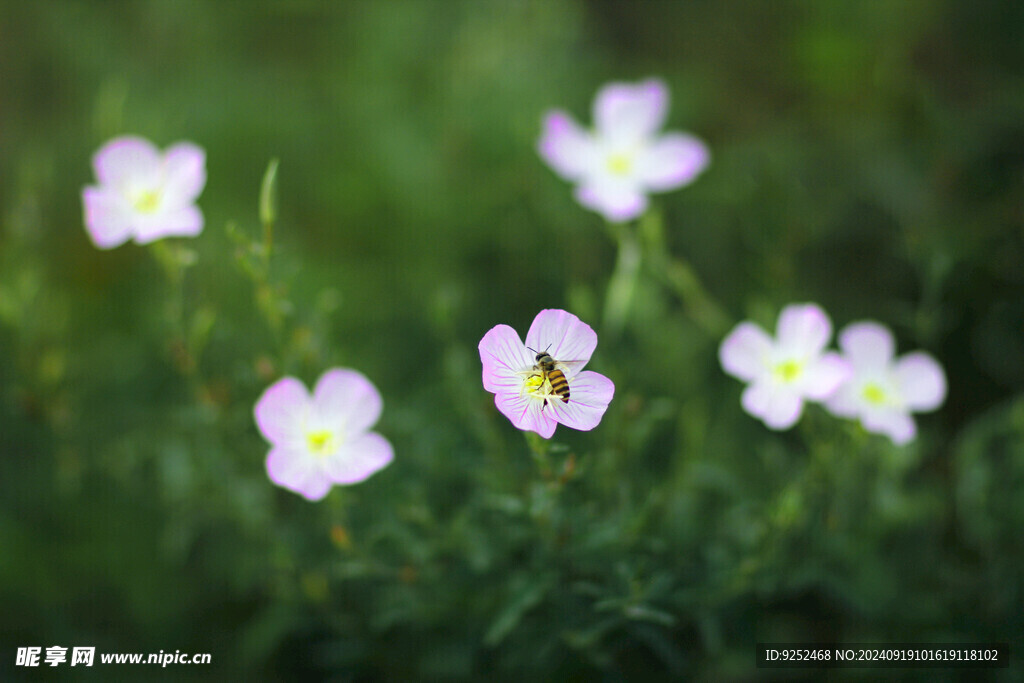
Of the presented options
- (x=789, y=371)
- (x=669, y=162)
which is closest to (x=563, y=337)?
(x=789, y=371)

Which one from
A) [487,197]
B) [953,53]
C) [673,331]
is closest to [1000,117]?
[953,53]

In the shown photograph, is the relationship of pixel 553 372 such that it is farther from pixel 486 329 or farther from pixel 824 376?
pixel 486 329

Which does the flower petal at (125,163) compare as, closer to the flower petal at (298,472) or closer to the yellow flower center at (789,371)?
the flower petal at (298,472)

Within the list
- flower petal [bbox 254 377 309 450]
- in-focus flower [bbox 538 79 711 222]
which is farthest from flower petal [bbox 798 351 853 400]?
flower petal [bbox 254 377 309 450]

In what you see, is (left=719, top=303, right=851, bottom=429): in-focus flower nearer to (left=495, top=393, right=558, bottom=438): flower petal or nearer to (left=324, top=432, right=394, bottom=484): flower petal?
(left=495, top=393, right=558, bottom=438): flower petal

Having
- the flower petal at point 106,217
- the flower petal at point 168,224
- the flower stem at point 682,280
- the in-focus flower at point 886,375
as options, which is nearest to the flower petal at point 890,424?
the in-focus flower at point 886,375

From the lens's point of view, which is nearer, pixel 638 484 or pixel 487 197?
pixel 638 484

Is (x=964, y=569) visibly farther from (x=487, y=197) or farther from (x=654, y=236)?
(x=487, y=197)

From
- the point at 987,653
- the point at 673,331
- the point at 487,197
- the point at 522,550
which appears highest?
the point at 487,197
